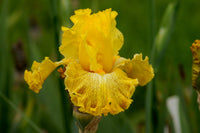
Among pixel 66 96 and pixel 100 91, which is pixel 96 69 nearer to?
pixel 100 91

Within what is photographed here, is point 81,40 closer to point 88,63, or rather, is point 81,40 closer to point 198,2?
point 88,63

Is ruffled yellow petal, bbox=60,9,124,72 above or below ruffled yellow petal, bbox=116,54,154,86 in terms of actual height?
above

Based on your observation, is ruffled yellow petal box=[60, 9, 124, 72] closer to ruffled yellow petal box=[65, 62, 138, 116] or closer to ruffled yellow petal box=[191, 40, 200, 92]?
ruffled yellow petal box=[65, 62, 138, 116]

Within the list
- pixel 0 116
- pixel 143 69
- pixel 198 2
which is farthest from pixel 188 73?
pixel 143 69

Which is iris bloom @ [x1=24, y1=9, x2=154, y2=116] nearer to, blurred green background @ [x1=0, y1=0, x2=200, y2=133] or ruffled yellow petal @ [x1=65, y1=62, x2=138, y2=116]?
ruffled yellow petal @ [x1=65, y1=62, x2=138, y2=116]

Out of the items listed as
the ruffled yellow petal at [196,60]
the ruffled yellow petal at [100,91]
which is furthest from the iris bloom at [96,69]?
the ruffled yellow petal at [196,60]

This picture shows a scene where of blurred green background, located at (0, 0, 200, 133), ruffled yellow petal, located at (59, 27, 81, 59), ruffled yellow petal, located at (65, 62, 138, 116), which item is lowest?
blurred green background, located at (0, 0, 200, 133)

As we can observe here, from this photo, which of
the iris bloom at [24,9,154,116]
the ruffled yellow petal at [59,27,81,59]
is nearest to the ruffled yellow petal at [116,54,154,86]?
the iris bloom at [24,9,154,116]

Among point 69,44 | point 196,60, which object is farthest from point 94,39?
point 196,60

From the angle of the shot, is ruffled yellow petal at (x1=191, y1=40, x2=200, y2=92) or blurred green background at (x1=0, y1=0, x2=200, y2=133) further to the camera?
blurred green background at (x1=0, y1=0, x2=200, y2=133)
